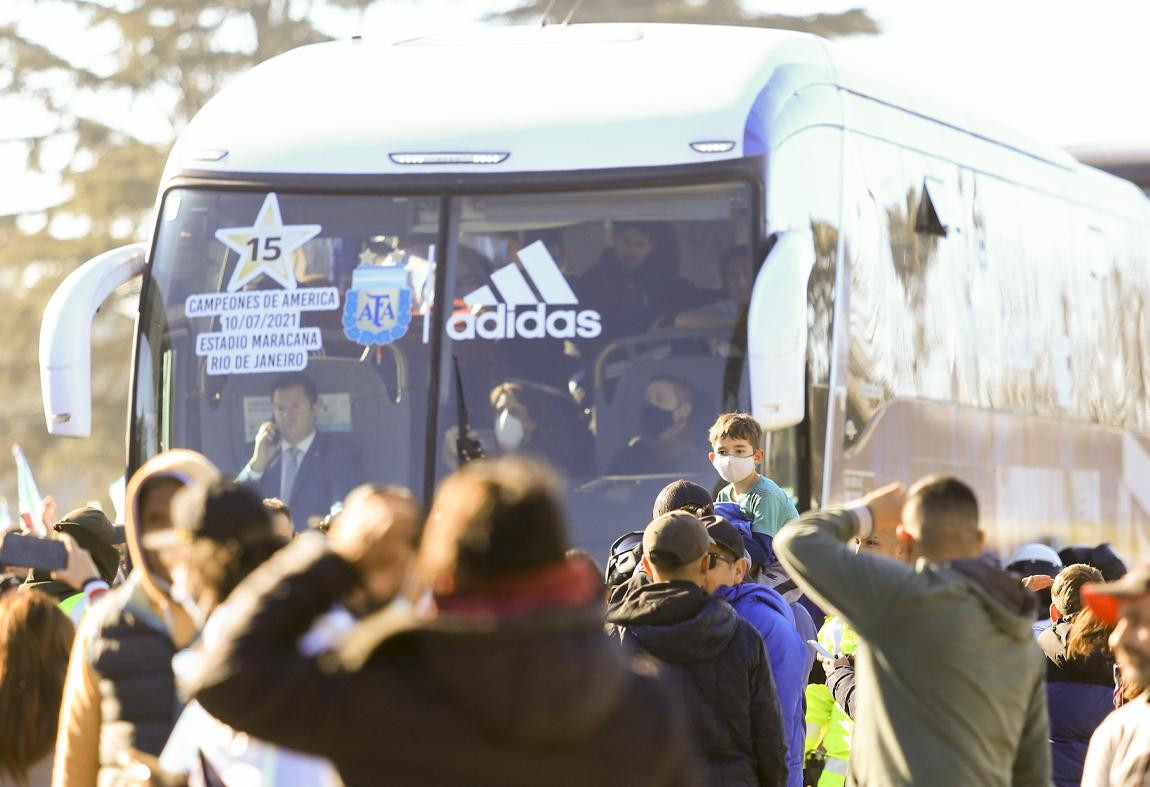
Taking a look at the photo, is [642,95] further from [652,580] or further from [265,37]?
[265,37]

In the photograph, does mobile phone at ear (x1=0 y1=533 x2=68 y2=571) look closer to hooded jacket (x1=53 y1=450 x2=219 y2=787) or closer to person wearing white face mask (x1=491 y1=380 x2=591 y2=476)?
hooded jacket (x1=53 y1=450 x2=219 y2=787)

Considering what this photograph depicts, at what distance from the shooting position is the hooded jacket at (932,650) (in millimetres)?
4711

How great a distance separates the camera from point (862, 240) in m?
11.2

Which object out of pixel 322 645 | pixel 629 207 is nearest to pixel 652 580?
pixel 322 645

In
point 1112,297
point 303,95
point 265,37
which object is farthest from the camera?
point 265,37

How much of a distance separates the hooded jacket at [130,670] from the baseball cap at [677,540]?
1.71 meters

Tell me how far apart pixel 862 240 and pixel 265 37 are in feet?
70.5

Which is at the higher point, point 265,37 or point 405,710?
point 265,37

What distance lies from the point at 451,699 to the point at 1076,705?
4.11 m

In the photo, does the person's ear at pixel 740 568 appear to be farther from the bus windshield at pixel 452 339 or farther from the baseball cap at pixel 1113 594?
the bus windshield at pixel 452 339

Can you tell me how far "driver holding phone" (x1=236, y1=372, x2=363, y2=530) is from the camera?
32.9 feet

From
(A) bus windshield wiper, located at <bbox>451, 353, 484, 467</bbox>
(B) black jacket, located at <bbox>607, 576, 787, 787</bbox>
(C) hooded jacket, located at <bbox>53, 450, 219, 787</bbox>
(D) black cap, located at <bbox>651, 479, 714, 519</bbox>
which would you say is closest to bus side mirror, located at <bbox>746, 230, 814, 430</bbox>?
(A) bus windshield wiper, located at <bbox>451, 353, 484, 467</bbox>

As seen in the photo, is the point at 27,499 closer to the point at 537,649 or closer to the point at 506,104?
the point at 506,104

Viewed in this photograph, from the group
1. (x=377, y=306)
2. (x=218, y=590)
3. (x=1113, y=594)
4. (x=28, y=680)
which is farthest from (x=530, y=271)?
(x=218, y=590)
